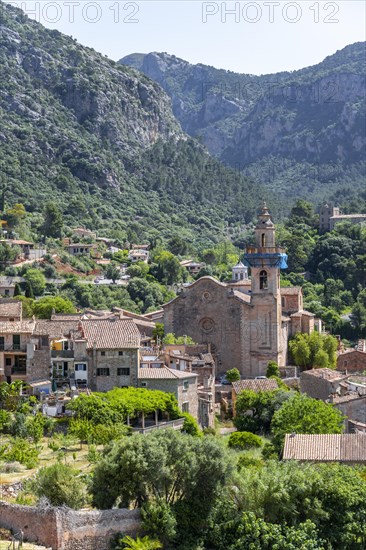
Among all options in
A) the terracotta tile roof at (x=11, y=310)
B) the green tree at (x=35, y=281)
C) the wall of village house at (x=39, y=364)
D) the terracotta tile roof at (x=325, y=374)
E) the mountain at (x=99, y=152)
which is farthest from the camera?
the mountain at (x=99, y=152)

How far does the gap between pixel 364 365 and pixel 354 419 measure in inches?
773

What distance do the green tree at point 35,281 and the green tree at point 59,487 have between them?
181 ft

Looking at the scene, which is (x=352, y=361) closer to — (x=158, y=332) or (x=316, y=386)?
(x=316, y=386)

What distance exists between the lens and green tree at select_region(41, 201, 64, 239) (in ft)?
376

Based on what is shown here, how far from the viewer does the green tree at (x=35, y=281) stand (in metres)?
90.4

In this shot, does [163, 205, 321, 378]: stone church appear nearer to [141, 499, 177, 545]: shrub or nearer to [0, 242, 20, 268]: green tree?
[141, 499, 177, 545]: shrub

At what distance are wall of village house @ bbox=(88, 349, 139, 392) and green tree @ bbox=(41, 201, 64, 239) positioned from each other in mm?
65986

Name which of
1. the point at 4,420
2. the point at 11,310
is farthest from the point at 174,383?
the point at 11,310

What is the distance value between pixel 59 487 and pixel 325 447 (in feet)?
38.9

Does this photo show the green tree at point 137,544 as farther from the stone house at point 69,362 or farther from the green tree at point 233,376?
the green tree at point 233,376

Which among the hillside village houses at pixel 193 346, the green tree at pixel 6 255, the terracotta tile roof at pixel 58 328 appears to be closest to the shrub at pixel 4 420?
the hillside village houses at pixel 193 346

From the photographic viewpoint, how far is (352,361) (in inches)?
2832

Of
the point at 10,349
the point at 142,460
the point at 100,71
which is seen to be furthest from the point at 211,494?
the point at 100,71

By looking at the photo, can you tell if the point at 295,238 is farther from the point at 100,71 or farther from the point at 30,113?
the point at 100,71
